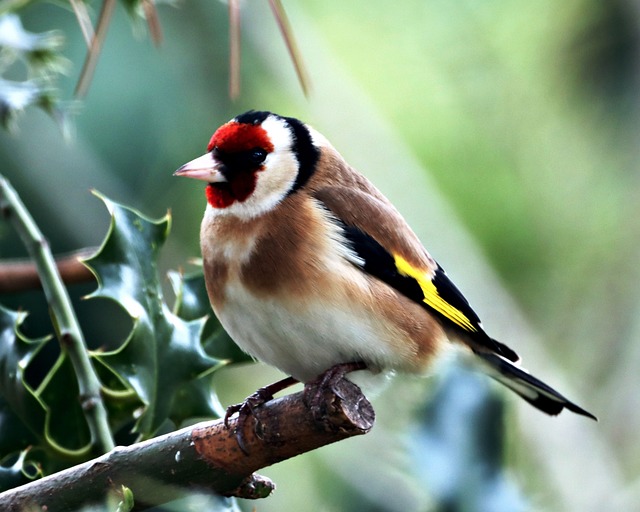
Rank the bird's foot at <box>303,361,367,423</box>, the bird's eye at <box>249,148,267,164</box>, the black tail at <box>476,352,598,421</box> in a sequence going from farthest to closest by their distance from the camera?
1. the black tail at <box>476,352,598,421</box>
2. the bird's eye at <box>249,148,267,164</box>
3. the bird's foot at <box>303,361,367,423</box>

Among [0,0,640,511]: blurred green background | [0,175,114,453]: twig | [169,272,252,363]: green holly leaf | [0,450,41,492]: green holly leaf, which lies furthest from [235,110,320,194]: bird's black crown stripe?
[0,0,640,511]: blurred green background

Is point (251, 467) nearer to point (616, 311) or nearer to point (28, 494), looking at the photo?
point (28, 494)

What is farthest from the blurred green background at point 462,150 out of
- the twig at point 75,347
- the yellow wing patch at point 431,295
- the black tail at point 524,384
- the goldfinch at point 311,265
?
the twig at point 75,347

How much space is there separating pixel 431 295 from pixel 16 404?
89 cm

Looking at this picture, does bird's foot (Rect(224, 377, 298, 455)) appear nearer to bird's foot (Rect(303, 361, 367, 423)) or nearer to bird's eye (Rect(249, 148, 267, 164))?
bird's foot (Rect(303, 361, 367, 423))

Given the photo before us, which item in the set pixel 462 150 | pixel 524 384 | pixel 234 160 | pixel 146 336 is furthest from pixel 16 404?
pixel 462 150

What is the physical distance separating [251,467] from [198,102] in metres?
3.84

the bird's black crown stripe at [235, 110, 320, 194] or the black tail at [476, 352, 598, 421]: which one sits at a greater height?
the bird's black crown stripe at [235, 110, 320, 194]

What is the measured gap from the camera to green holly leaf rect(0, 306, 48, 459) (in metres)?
1.71

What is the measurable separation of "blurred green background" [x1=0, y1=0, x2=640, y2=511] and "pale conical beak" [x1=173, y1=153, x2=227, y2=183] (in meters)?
1.02

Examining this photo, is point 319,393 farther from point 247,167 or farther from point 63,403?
point 247,167

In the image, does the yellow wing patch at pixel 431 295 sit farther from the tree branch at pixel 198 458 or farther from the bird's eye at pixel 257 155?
the tree branch at pixel 198 458

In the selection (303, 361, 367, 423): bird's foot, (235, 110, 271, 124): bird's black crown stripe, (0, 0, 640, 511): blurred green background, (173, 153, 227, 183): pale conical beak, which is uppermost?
(235, 110, 271, 124): bird's black crown stripe

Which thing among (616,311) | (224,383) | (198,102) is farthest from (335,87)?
(616,311)
